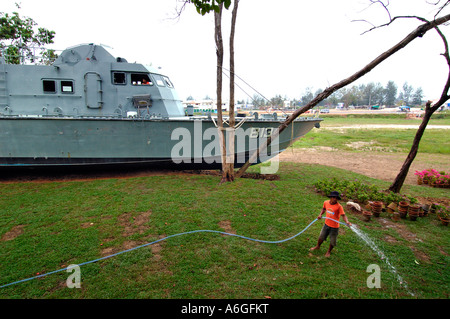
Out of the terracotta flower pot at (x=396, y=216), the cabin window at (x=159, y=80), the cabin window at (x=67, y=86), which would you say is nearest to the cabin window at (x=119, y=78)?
the cabin window at (x=159, y=80)

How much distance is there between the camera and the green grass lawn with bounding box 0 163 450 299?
338 centimetres

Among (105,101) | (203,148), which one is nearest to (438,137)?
(203,148)

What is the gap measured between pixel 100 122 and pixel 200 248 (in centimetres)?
597

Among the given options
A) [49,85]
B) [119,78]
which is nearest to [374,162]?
[119,78]

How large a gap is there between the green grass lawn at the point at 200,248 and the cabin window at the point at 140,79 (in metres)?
4.19

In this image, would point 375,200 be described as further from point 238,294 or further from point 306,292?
point 238,294

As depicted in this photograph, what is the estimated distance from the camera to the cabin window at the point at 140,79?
9.29 meters

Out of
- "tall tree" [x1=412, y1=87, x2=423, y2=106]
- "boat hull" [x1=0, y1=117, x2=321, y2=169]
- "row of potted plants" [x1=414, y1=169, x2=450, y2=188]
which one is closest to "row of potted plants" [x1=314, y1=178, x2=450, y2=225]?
"boat hull" [x1=0, y1=117, x2=321, y2=169]

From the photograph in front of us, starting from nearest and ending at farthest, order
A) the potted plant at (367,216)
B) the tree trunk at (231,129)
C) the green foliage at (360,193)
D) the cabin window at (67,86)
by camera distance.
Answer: the potted plant at (367,216)
the green foliage at (360,193)
the tree trunk at (231,129)
the cabin window at (67,86)

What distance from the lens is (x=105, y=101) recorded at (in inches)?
359

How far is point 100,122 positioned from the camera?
27.3 ft

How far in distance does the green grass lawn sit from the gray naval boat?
1.78 m

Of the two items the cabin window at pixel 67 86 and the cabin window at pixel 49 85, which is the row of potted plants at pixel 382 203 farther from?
the cabin window at pixel 49 85

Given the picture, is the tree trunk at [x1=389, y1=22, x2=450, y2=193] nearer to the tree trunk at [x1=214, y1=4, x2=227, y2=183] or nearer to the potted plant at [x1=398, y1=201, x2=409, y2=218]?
the potted plant at [x1=398, y1=201, x2=409, y2=218]
